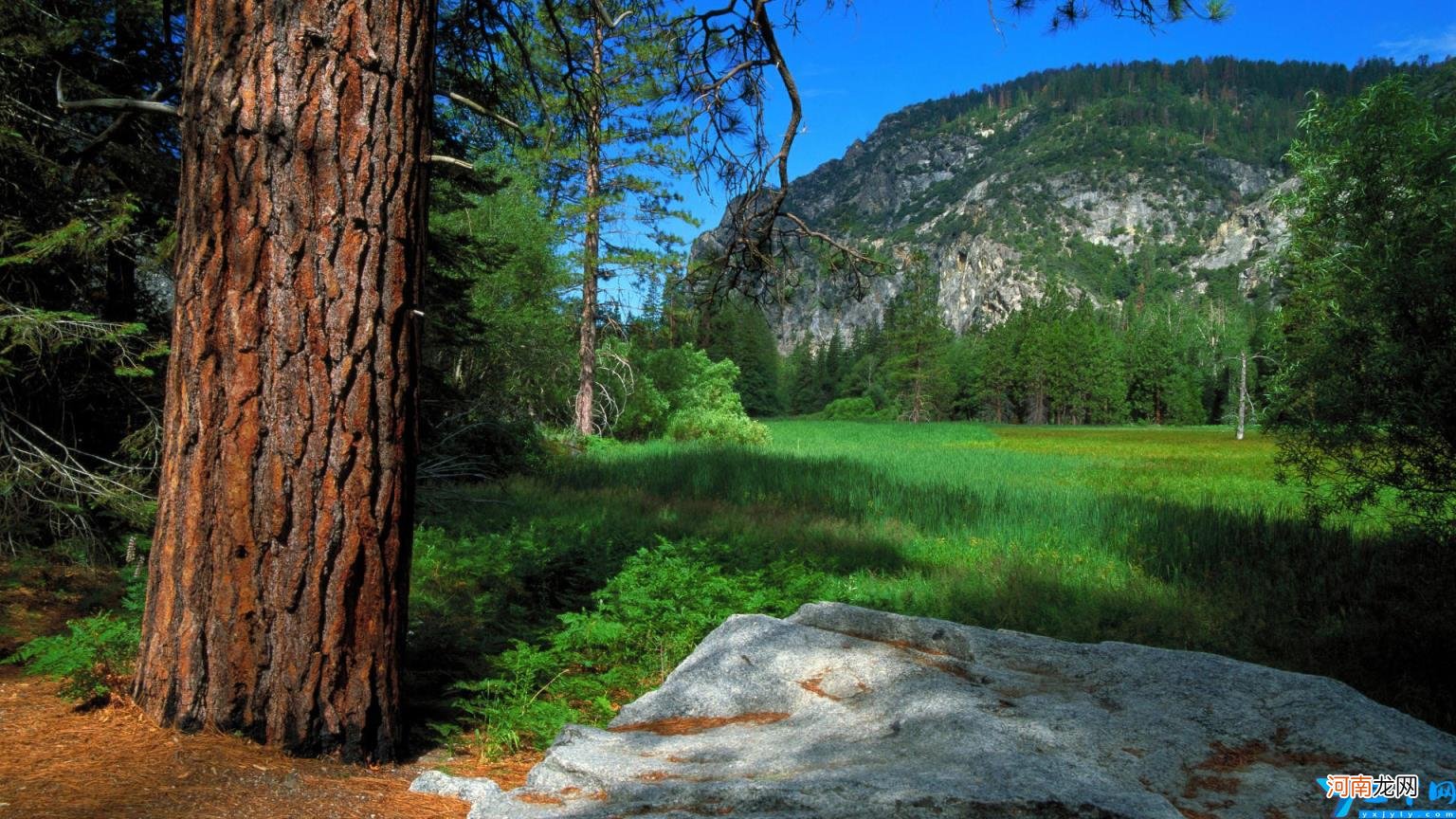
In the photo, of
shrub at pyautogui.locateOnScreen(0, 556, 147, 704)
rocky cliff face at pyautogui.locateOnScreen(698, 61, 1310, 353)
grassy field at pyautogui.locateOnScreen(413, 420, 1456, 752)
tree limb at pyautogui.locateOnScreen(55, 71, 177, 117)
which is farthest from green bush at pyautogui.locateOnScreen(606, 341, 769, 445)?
rocky cliff face at pyautogui.locateOnScreen(698, 61, 1310, 353)

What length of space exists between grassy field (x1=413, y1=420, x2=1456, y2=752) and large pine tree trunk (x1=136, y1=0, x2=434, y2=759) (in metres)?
0.83

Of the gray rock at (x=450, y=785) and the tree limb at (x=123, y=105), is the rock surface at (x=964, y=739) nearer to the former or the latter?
the gray rock at (x=450, y=785)

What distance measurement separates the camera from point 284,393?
2.64 meters

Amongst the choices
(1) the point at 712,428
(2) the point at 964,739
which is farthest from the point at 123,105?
(1) the point at 712,428

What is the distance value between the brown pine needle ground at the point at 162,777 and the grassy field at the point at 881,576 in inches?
28.9

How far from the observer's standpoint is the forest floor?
7.01 ft

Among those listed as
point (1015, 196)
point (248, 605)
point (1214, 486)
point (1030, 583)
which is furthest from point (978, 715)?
point (1015, 196)

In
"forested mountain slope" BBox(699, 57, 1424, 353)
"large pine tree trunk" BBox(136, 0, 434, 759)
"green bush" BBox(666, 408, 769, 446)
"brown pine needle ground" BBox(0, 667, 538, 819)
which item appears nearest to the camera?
"brown pine needle ground" BBox(0, 667, 538, 819)

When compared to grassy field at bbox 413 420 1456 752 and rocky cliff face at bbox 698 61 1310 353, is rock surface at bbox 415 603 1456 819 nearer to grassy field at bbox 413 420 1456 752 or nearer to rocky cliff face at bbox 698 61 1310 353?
grassy field at bbox 413 420 1456 752

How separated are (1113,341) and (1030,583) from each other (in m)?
83.9

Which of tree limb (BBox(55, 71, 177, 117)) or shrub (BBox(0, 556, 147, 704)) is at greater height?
tree limb (BBox(55, 71, 177, 117))

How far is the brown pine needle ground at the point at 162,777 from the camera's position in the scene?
2133 mm

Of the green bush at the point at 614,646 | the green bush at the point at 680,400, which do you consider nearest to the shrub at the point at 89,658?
the green bush at the point at 614,646

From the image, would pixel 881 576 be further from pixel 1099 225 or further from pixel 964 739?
pixel 1099 225
